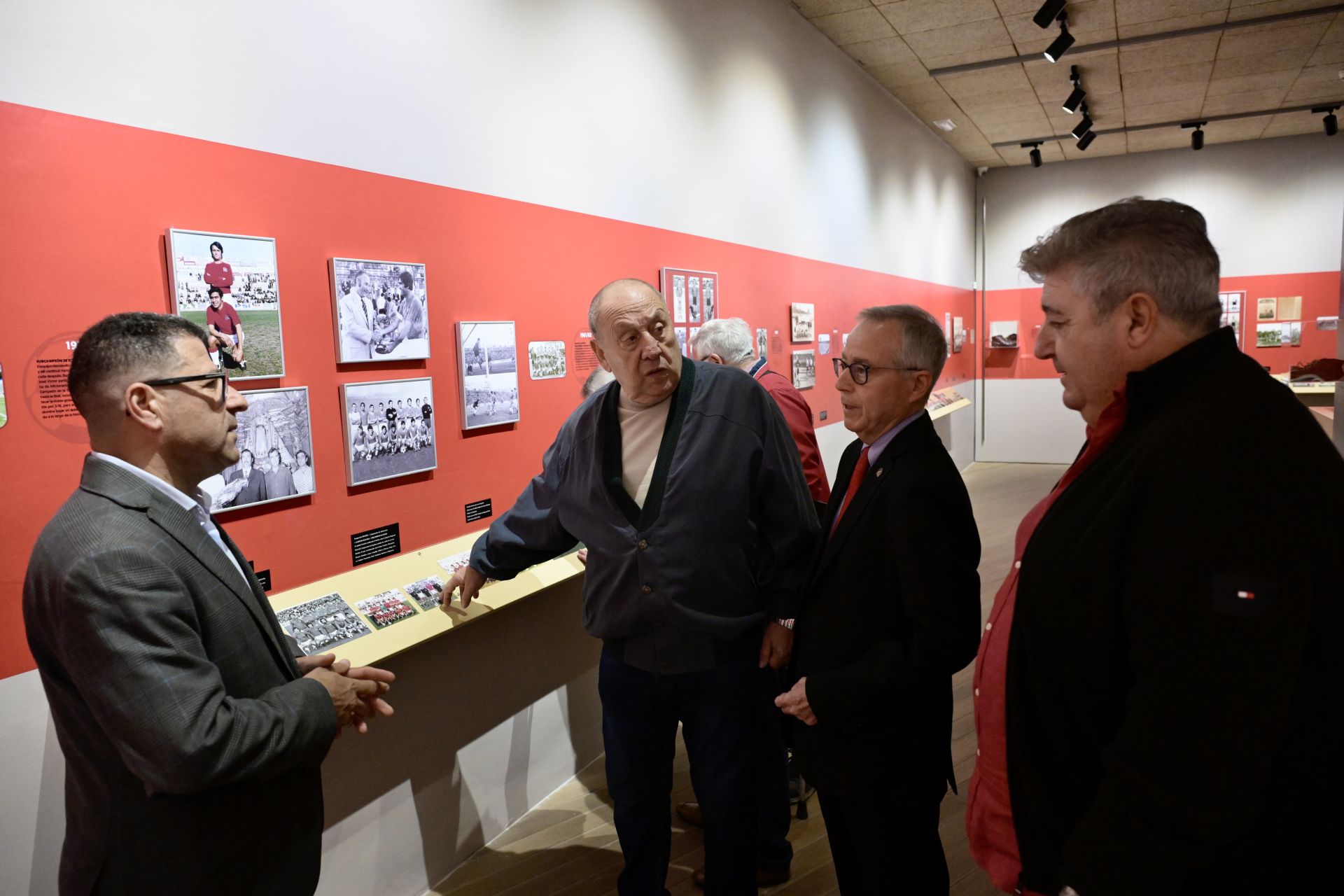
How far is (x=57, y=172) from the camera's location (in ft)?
6.00

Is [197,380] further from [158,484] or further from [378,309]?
[378,309]

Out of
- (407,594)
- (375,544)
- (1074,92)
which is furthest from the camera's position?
(1074,92)

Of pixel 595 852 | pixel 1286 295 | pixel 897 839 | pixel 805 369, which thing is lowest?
pixel 595 852

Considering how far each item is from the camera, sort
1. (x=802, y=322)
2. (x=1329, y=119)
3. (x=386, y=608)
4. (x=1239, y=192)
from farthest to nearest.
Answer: (x=1239, y=192)
(x=1329, y=119)
(x=802, y=322)
(x=386, y=608)

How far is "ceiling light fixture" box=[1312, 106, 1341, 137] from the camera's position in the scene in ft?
31.3

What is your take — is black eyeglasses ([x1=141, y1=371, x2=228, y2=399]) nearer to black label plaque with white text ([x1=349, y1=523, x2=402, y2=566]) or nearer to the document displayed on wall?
black label plaque with white text ([x1=349, y1=523, x2=402, y2=566])

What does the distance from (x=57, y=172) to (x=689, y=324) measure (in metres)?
3.06

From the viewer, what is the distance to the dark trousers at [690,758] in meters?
2.20

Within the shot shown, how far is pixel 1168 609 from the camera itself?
1.04 meters

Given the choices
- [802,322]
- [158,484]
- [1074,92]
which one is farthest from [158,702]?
[1074,92]

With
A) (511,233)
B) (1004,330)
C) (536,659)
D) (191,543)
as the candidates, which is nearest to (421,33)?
(511,233)

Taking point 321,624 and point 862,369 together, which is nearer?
point 862,369

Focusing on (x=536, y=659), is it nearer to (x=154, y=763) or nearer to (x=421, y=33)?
(x=154, y=763)

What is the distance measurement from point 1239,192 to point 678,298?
10.7 metres
